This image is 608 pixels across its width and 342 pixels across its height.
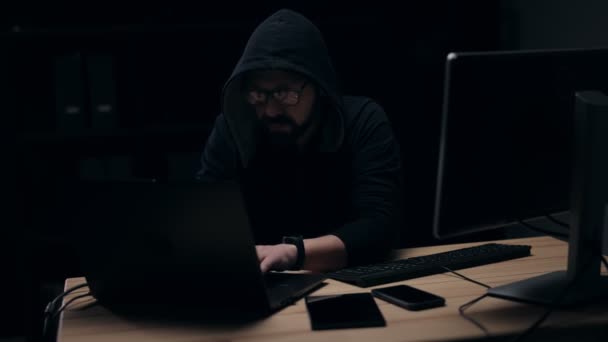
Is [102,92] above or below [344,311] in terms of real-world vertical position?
above

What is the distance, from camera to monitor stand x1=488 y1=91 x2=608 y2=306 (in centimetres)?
117

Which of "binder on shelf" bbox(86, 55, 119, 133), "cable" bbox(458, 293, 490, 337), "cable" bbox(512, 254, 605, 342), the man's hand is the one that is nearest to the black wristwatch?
the man's hand

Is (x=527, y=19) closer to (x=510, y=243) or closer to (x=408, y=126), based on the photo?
(x=408, y=126)

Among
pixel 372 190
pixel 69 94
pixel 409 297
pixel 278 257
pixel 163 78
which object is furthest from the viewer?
pixel 163 78

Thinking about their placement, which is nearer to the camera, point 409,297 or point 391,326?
point 391,326

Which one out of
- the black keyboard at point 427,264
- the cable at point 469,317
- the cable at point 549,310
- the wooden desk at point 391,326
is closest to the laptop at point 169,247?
the wooden desk at point 391,326

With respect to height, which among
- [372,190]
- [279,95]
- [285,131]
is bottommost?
[372,190]

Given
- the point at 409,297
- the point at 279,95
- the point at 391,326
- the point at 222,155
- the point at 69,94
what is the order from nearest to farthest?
the point at 391,326 → the point at 409,297 → the point at 279,95 → the point at 222,155 → the point at 69,94

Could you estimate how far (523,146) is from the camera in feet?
3.84

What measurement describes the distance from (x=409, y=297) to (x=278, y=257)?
31 centimetres

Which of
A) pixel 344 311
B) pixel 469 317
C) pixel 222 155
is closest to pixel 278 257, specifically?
pixel 344 311

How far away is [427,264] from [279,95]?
67 centimetres

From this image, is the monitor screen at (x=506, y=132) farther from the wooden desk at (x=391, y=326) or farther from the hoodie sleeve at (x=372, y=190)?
the hoodie sleeve at (x=372, y=190)

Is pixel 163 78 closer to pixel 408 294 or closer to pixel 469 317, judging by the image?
pixel 408 294
